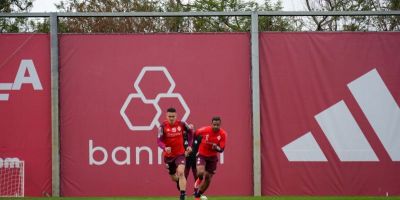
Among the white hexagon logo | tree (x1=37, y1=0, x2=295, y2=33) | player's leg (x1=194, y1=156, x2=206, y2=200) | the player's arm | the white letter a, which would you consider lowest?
player's leg (x1=194, y1=156, x2=206, y2=200)

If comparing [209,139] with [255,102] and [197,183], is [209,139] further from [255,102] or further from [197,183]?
[255,102]

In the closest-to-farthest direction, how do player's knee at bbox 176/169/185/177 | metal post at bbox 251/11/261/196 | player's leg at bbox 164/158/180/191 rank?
player's knee at bbox 176/169/185/177, player's leg at bbox 164/158/180/191, metal post at bbox 251/11/261/196

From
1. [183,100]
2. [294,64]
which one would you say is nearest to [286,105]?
[294,64]

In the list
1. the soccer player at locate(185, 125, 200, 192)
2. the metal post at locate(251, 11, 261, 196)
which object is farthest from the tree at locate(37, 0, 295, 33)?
the soccer player at locate(185, 125, 200, 192)

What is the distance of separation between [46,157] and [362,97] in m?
8.40

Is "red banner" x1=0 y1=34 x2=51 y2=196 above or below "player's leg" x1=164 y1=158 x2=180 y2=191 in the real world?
above

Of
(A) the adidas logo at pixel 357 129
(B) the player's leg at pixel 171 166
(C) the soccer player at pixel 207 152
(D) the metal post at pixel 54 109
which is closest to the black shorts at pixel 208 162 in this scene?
(C) the soccer player at pixel 207 152

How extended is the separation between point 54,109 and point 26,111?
759 millimetres

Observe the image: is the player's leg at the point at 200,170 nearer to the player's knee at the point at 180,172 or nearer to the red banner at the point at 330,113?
the player's knee at the point at 180,172

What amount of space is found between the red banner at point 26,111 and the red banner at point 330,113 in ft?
18.6

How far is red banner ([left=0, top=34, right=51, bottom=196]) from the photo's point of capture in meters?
21.0

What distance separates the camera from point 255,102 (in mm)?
21188

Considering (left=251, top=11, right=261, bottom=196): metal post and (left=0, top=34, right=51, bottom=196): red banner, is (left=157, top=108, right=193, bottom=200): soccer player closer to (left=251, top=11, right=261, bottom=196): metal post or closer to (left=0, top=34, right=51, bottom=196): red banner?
(left=251, top=11, right=261, bottom=196): metal post

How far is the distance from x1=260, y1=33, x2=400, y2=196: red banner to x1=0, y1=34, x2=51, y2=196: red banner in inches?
223
